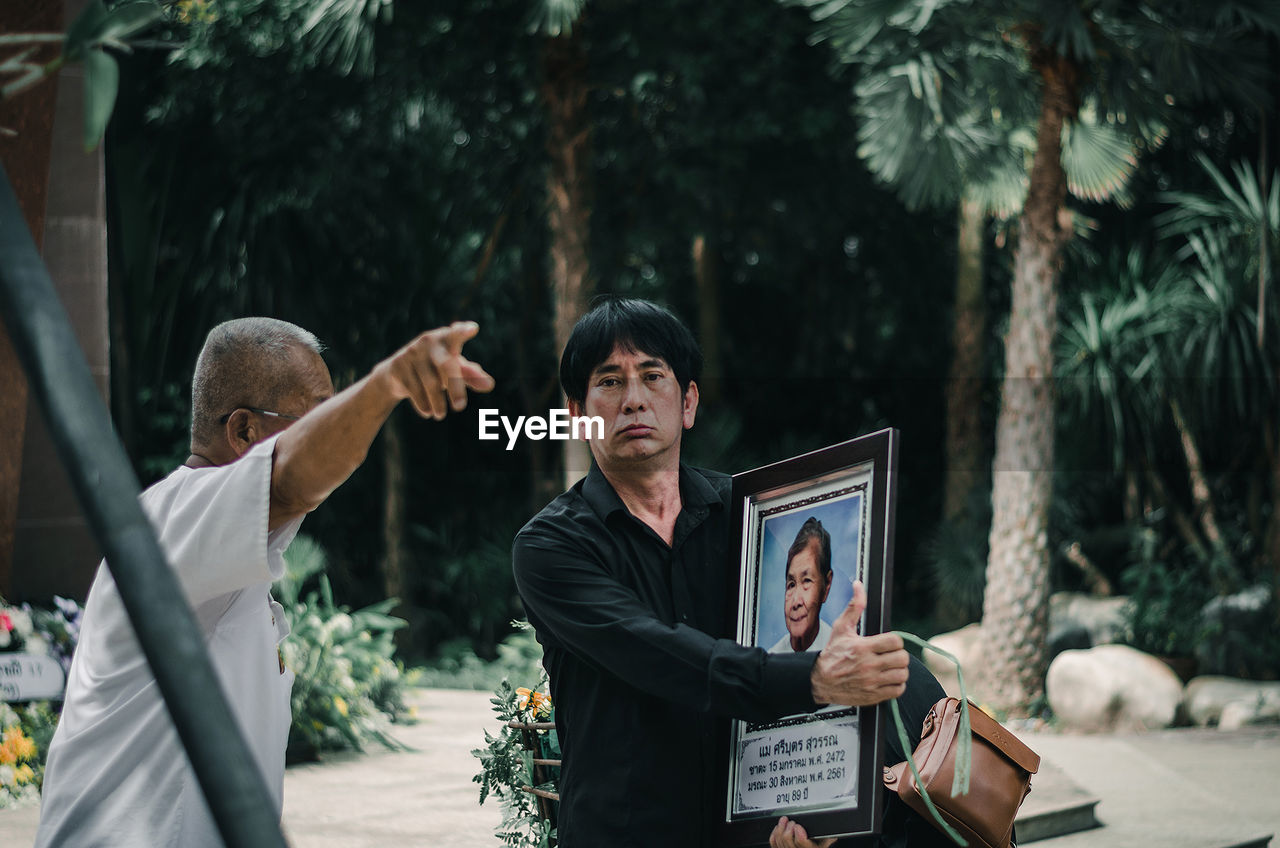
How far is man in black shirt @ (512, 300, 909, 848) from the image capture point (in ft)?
6.53

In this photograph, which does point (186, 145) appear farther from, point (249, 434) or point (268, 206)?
point (249, 434)

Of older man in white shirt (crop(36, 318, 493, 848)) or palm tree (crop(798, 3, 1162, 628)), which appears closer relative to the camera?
older man in white shirt (crop(36, 318, 493, 848))

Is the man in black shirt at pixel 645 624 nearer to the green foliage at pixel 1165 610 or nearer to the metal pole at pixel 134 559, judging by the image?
the metal pole at pixel 134 559

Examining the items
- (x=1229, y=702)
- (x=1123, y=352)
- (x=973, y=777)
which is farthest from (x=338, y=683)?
(x=1123, y=352)

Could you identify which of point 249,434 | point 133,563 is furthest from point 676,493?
point 133,563

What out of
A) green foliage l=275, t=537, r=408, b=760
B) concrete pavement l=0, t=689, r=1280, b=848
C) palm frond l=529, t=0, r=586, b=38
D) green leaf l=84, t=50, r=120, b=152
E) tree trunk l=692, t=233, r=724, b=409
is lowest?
concrete pavement l=0, t=689, r=1280, b=848

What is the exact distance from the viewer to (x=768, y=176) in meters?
12.2

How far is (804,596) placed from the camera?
2.09m

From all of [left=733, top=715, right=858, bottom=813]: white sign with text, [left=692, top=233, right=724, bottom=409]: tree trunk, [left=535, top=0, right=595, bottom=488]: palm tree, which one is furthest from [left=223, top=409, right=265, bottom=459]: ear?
[left=692, top=233, right=724, bottom=409]: tree trunk

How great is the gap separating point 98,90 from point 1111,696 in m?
8.54

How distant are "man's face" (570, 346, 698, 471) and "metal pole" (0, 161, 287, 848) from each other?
130cm

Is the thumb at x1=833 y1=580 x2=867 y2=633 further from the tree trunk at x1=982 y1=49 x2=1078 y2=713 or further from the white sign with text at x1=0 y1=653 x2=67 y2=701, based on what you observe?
the tree trunk at x1=982 y1=49 x2=1078 y2=713

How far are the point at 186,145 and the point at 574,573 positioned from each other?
10861mm

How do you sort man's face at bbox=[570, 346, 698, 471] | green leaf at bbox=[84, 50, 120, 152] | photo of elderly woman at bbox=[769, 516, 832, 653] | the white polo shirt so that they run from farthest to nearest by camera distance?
man's face at bbox=[570, 346, 698, 471]
photo of elderly woman at bbox=[769, 516, 832, 653]
the white polo shirt
green leaf at bbox=[84, 50, 120, 152]
